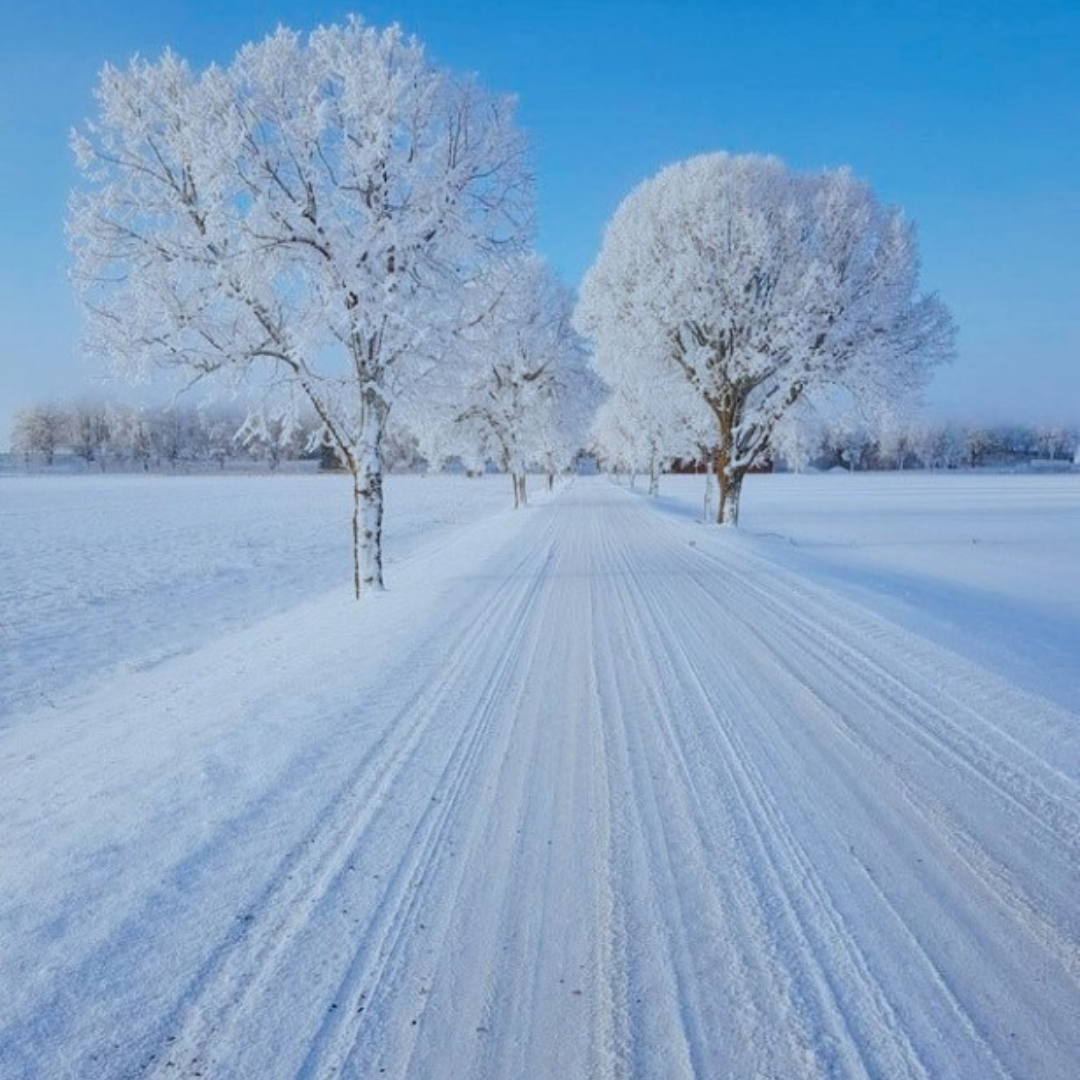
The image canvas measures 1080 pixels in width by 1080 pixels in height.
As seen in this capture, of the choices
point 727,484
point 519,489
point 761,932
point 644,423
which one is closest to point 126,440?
point 519,489

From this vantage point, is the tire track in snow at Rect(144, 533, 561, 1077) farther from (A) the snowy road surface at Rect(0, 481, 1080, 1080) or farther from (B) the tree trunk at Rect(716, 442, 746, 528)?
(B) the tree trunk at Rect(716, 442, 746, 528)

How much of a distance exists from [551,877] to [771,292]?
62.4 feet

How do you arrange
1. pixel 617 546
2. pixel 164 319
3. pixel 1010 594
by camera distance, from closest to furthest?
pixel 164 319
pixel 1010 594
pixel 617 546

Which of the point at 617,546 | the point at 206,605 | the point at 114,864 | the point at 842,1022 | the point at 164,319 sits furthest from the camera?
the point at 617,546

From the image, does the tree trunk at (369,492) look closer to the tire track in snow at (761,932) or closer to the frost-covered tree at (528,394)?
the tire track in snow at (761,932)

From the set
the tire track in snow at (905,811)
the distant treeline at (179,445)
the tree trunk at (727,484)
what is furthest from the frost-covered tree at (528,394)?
the distant treeline at (179,445)

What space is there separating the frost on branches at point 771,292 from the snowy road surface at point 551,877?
14.3m

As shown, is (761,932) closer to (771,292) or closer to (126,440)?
(771,292)

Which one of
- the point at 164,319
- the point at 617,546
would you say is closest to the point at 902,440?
the point at 617,546

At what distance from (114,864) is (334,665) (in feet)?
11.1

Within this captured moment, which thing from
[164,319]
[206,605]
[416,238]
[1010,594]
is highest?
[416,238]

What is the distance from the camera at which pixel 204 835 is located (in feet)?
11.3

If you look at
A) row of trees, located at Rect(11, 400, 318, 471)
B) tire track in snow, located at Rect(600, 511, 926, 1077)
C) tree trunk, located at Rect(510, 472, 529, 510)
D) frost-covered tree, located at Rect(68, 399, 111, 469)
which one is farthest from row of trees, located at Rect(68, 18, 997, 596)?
frost-covered tree, located at Rect(68, 399, 111, 469)

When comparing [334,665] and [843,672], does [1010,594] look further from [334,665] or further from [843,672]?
[334,665]
